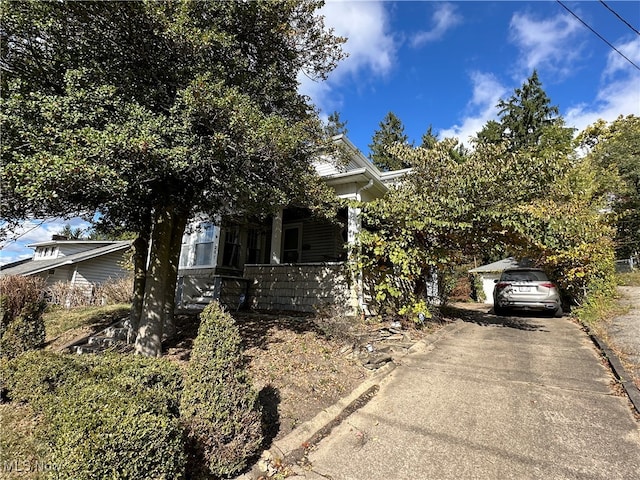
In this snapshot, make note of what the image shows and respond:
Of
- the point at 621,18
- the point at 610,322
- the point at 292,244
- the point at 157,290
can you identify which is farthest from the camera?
the point at 292,244

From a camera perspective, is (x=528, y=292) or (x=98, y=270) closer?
(x=528, y=292)

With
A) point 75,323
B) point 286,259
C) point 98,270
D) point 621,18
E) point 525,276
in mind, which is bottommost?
point 75,323

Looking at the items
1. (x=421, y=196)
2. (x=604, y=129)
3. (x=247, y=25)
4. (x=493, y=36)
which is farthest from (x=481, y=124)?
(x=247, y=25)

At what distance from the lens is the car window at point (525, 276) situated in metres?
10.8

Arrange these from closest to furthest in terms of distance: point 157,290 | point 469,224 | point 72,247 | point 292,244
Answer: point 157,290
point 469,224
point 292,244
point 72,247

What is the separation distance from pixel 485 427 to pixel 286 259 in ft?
35.5

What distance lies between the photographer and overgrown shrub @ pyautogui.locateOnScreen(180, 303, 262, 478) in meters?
2.88

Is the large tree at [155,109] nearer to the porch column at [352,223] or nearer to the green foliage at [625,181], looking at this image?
the porch column at [352,223]

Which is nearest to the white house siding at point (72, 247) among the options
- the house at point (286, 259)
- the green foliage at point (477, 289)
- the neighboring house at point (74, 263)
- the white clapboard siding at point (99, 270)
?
the neighboring house at point (74, 263)

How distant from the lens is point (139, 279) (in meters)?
7.48

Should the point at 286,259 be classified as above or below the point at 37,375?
above

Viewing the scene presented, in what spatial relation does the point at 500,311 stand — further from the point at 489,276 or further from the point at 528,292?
the point at 489,276

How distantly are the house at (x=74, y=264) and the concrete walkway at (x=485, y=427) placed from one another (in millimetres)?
19001

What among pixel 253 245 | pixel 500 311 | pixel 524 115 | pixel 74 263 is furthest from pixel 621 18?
pixel 524 115
